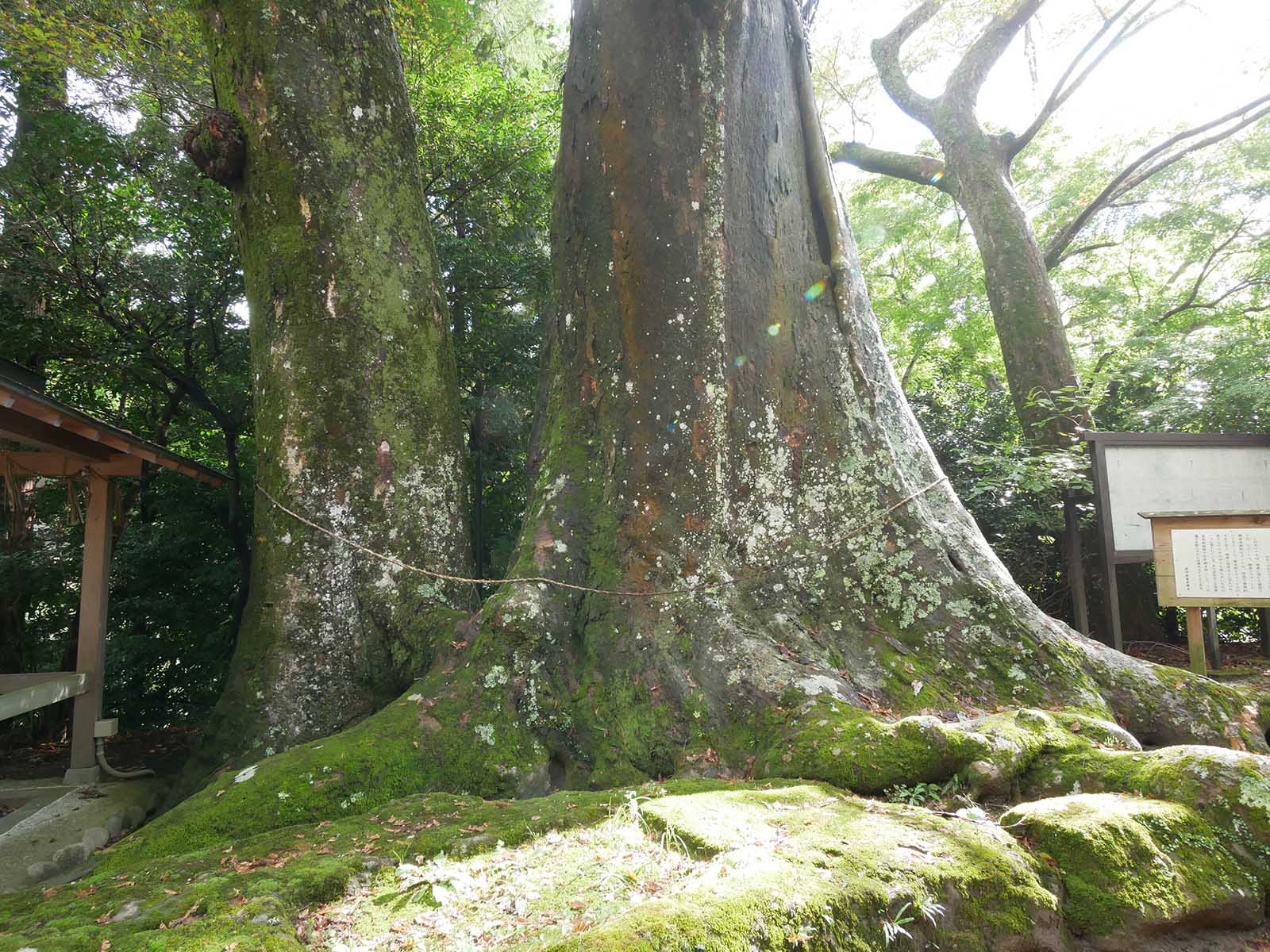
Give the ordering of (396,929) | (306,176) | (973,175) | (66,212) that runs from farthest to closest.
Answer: (973,175)
(66,212)
(306,176)
(396,929)

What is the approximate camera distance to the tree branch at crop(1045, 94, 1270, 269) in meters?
10.2

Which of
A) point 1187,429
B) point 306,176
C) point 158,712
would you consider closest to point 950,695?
point 306,176

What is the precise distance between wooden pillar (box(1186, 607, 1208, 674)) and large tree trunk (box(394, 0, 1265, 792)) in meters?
1.32

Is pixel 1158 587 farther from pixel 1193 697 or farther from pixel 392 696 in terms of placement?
pixel 392 696

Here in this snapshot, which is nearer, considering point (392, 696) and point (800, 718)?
point (800, 718)

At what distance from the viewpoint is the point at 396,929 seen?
1854 mm

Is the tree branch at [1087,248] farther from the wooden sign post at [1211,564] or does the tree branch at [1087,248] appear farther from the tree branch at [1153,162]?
the wooden sign post at [1211,564]

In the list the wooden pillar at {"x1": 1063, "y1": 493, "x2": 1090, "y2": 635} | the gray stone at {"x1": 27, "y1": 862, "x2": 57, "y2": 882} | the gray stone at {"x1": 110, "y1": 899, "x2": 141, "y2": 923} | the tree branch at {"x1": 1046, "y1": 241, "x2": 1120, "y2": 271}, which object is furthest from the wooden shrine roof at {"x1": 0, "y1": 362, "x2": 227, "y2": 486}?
the tree branch at {"x1": 1046, "y1": 241, "x2": 1120, "y2": 271}

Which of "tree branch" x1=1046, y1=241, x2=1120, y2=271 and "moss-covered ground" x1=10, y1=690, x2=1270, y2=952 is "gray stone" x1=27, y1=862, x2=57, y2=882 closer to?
"moss-covered ground" x1=10, y1=690, x2=1270, y2=952

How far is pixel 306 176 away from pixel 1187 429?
8.89m

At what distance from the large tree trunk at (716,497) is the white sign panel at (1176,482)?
2245mm

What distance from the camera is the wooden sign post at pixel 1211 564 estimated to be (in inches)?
182

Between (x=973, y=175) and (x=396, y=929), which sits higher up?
(x=973, y=175)

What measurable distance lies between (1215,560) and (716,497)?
3312mm
